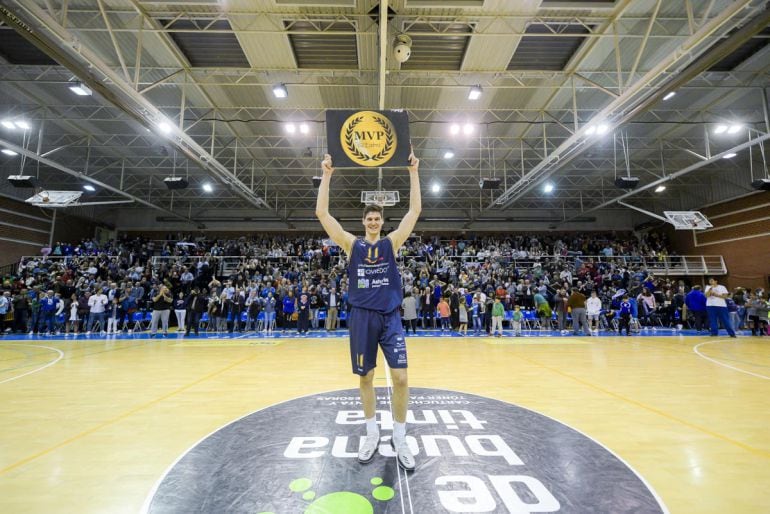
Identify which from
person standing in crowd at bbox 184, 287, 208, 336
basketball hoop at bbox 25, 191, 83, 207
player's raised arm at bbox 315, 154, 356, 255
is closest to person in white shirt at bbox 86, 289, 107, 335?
person standing in crowd at bbox 184, 287, 208, 336

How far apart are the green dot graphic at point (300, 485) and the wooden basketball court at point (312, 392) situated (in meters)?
0.82

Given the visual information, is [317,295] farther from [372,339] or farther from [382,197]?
[372,339]

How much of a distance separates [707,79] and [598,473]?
1530cm

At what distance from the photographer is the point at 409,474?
234cm

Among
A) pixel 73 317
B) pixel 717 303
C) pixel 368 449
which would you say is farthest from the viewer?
pixel 73 317

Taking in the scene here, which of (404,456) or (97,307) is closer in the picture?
(404,456)

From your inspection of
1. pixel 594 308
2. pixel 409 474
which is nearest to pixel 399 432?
pixel 409 474

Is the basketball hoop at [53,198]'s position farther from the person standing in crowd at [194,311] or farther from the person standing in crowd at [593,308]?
the person standing in crowd at [593,308]

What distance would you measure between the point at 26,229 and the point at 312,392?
2757 cm

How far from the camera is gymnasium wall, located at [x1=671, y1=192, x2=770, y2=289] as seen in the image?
64.7 ft

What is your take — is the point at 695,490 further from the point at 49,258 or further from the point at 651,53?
the point at 49,258

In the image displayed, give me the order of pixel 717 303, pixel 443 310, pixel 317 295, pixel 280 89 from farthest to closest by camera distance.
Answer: pixel 317 295 → pixel 443 310 → pixel 280 89 → pixel 717 303

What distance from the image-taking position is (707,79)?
12.0 m

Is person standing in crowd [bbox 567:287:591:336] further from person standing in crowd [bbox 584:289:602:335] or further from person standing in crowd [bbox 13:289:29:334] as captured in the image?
person standing in crowd [bbox 13:289:29:334]
